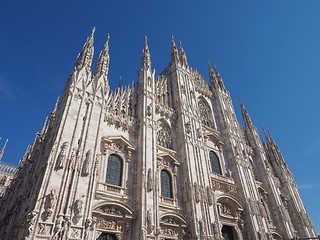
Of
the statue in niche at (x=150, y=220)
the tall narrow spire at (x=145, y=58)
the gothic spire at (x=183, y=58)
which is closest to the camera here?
the statue in niche at (x=150, y=220)

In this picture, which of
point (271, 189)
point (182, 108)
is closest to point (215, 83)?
point (182, 108)

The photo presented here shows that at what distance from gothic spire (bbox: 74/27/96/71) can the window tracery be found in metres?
7.80

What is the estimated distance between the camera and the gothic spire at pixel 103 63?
18.2m

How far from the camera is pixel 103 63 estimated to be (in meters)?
19.0

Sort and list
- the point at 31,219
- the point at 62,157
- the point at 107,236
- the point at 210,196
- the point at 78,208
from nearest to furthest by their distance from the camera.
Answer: the point at 31,219
the point at 78,208
the point at 62,157
the point at 107,236
the point at 210,196

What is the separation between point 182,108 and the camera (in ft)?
72.7

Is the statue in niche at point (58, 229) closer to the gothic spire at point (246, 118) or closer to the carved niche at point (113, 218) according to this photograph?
the carved niche at point (113, 218)

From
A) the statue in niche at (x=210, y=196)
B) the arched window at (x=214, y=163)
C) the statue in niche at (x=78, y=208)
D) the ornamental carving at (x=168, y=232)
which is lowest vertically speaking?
the ornamental carving at (x=168, y=232)

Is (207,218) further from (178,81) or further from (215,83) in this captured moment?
(215,83)

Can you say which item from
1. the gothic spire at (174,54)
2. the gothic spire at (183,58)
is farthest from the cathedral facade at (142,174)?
the gothic spire at (183,58)

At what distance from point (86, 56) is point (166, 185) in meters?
12.2

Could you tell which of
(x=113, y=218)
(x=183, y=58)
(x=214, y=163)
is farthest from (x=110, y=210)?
(x=183, y=58)

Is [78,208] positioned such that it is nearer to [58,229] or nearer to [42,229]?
[58,229]

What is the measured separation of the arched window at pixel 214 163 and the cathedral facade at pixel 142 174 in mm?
125
